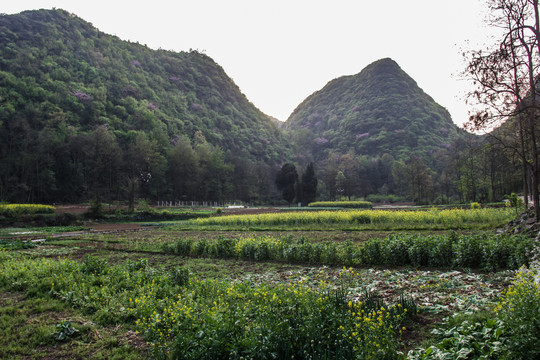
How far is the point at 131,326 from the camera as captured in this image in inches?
209

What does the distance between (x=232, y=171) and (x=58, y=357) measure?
69679 millimetres

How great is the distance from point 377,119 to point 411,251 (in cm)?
13118

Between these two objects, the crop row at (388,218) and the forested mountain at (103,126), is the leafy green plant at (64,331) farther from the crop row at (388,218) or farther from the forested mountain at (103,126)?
the forested mountain at (103,126)

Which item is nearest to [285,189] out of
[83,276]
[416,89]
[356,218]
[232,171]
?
[232,171]

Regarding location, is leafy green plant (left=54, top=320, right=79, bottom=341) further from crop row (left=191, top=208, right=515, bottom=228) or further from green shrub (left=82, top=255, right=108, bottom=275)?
crop row (left=191, top=208, right=515, bottom=228)

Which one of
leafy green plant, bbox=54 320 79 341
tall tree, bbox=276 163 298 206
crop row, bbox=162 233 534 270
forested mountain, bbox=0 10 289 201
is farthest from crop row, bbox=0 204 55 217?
tall tree, bbox=276 163 298 206

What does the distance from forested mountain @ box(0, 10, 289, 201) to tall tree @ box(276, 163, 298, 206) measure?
11735mm

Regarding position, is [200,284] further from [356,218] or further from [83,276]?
[356,218]

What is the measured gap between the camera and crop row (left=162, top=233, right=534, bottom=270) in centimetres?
748

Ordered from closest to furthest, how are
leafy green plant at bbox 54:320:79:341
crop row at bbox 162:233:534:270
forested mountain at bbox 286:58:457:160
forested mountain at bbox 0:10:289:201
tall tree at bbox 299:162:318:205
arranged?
leafy green plant at bbox 54:320:79:341
crop row at bbox 162:233:534:270
forested mountain at bbox 0:10:289:201
tall tree at bbox 299:162:318:205
forested mountain at bbox 286:58:457:160

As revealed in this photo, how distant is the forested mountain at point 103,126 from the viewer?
159ft

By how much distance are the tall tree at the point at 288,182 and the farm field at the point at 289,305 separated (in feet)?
158

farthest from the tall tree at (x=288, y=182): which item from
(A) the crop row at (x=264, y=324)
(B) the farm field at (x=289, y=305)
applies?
(A) the crop row at (x=264, y=324)

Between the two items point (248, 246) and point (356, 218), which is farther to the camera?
point (356, 218)
